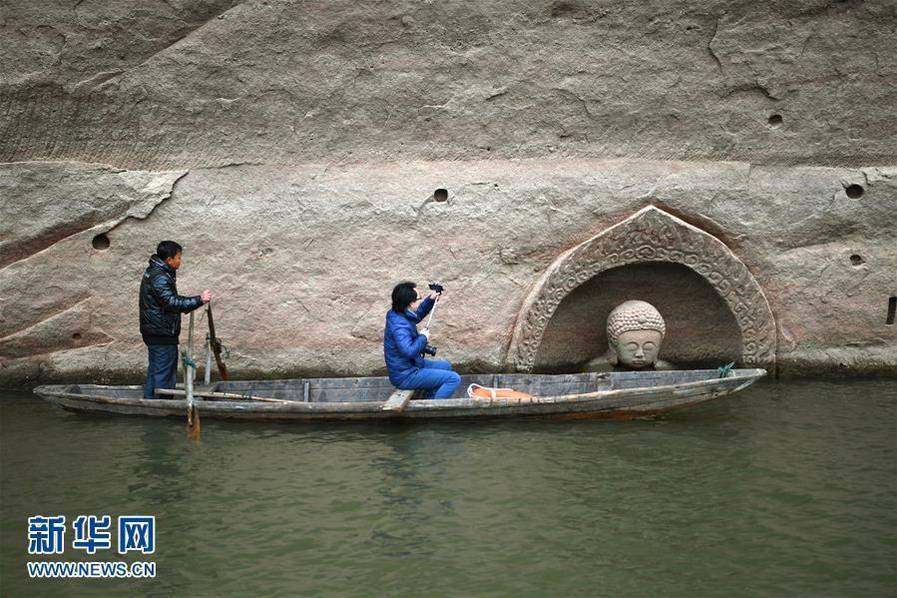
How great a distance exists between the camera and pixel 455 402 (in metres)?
7.54

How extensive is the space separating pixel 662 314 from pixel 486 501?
4002 mm

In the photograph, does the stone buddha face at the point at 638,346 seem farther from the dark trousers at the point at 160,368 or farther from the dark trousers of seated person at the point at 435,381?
the dark trousers at the point at 160,368

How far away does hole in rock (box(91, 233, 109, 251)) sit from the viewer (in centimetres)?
918

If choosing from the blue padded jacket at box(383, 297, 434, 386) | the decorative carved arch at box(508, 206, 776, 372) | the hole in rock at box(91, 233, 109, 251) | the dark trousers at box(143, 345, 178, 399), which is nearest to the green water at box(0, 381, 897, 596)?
the dark trousers at box(143, 345, 178, 399)

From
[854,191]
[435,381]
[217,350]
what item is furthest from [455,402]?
[854,191]

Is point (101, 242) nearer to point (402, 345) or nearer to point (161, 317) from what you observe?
point (161, 317)

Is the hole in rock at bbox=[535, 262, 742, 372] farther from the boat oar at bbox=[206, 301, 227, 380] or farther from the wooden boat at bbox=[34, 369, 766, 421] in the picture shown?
the boat oar at bbox=[206, 301, 227, 380]

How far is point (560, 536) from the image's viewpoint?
551cm

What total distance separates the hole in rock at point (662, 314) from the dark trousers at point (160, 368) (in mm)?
3369

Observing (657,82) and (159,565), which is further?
(657,82)

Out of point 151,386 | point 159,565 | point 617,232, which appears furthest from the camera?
point 617,232

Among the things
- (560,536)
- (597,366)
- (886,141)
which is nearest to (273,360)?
(597,366)

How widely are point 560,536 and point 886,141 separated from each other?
5.85 m

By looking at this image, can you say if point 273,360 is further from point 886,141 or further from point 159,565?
point 886,141
